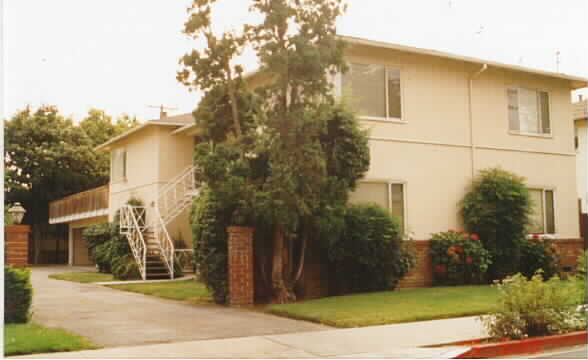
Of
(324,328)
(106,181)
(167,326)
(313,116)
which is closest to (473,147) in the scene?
(313,116)

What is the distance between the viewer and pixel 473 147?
1883 cm

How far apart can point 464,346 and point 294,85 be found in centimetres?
623

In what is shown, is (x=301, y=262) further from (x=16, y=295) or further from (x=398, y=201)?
(x=16, y=295)

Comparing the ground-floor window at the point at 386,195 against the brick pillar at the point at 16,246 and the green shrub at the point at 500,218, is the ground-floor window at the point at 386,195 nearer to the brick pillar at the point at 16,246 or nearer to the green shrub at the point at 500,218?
the green shrub at the point at 500,218

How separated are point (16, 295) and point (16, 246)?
1.04 meters

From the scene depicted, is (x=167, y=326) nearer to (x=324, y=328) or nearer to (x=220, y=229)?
(x=324, y=328)

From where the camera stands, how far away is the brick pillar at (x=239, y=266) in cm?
1405

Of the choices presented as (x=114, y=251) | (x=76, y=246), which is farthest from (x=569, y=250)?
(x=76, y=246)

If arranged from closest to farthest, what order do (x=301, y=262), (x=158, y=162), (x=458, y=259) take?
(x=301, y=262) → (x=458, y=259) → (x=158, y=162)

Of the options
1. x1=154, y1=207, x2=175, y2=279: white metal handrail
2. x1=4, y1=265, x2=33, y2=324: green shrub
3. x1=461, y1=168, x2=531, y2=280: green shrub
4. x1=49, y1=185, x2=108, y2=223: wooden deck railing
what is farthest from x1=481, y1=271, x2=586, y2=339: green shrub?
x1=49, y1=185, x2=108, y2=223: wooden deck railing

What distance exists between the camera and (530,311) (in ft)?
31.7

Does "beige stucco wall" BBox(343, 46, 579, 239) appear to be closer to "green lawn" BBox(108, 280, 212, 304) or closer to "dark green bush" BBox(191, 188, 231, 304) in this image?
"dark green bush" BBox(191, 188, 231, 304)

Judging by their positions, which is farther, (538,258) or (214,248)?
(538,258)

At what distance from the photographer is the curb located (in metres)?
8.91
